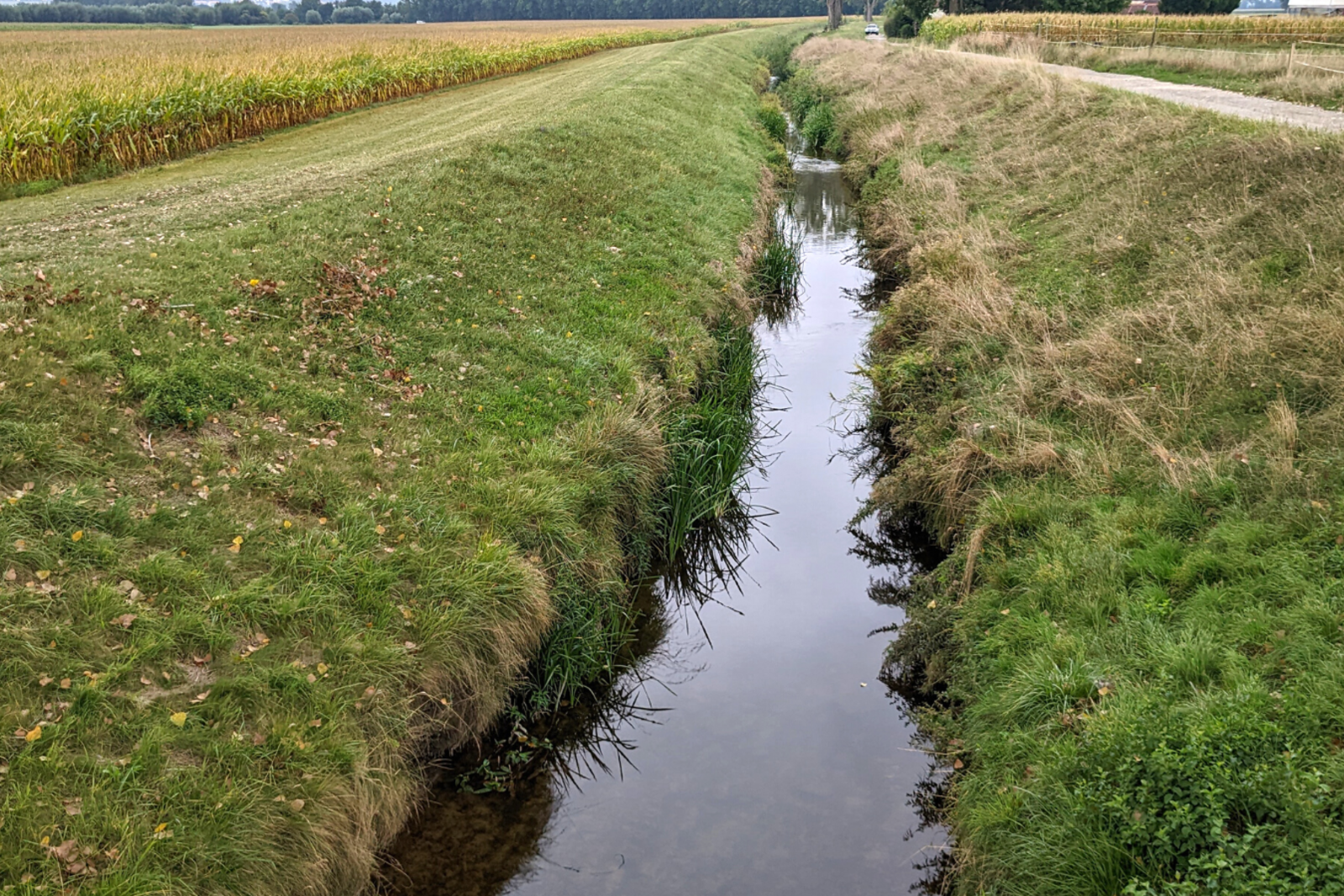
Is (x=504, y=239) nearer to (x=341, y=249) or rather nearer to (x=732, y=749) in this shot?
(x=341, y=249)

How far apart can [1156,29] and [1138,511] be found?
36.9 metres

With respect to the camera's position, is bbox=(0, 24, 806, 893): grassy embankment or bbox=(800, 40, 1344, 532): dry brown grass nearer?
bbox=(0, 24, 806, 893): grassy embankment

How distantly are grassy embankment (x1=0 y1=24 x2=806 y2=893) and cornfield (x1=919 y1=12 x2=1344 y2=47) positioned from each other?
31.0m

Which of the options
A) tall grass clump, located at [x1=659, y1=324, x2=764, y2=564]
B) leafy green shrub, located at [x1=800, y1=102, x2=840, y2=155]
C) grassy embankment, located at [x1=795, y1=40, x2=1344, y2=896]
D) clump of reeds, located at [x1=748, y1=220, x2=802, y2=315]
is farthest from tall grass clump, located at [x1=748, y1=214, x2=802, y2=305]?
leafy green shrub, located at [x1=800, y1=102, x2=840, y2=155]

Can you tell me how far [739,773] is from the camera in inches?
260

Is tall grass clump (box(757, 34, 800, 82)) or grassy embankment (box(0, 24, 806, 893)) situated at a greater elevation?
tall grass clump (box(757, 34, 800, 82))

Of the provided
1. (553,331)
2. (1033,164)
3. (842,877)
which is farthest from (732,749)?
(1033,164)

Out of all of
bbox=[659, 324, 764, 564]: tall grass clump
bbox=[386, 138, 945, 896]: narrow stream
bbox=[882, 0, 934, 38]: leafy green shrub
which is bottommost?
bbox=[386, 138, 945, 896]: narrow stream

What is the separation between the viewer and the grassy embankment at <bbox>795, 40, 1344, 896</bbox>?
14.8 feet

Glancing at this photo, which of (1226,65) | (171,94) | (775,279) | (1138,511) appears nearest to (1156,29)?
(1226,65)

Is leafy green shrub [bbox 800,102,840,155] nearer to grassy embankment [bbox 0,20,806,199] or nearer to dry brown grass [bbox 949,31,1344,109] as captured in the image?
dry brown grass [bbox 949,31,1344,109]

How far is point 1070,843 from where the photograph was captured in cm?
463

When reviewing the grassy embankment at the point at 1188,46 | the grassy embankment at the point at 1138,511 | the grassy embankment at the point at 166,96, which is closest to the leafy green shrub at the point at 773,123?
the grassy embankment at the point at 1188,46

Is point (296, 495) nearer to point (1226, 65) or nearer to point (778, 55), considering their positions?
point (1226, 65)
